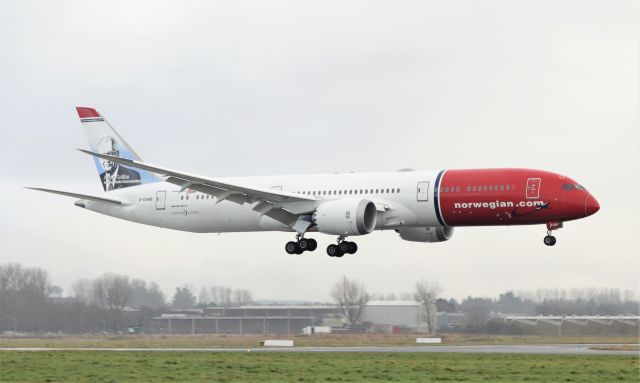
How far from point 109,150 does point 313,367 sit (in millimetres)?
36387

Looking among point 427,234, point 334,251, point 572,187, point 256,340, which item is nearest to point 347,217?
point 334,251

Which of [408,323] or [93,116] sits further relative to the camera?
[408,323]

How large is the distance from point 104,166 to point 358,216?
22596 millimetres

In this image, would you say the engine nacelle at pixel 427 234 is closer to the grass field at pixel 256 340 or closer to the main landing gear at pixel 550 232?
the grass field at pixel 256 340

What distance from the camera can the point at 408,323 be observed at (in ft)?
313

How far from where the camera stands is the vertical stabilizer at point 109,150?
69875 millimetres

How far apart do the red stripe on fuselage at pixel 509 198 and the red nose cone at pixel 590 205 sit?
0.72ft

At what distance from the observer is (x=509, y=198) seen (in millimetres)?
55375

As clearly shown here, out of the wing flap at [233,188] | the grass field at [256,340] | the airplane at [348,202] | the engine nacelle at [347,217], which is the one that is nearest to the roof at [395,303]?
the grass field at [256,340]

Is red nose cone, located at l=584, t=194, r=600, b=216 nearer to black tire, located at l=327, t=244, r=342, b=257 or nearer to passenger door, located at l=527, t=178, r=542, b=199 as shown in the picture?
passenger door, located at l=527, t=178, r=542, b=199

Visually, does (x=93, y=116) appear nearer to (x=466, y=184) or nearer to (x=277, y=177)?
(x=277, y=177)

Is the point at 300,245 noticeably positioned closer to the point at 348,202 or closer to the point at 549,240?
the point at 348,202

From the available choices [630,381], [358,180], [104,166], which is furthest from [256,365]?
[104,166]

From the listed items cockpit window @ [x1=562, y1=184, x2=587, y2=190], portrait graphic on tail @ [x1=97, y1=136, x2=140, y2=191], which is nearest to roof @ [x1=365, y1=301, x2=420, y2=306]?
Answer: portrait graphic on tail @ [x1=97, y1=136, x2=140, y2=191]
